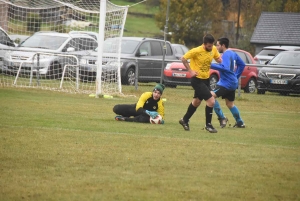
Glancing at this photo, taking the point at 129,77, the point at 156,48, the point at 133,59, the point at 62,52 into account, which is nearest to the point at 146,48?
the point at 156,48

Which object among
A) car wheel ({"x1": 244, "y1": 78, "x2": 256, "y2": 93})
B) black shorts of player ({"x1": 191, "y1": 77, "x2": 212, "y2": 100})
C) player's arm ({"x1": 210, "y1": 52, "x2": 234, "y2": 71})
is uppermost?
player's arm ({"x1": 210, "y1": 52, "x2": 234, "y2": 71})

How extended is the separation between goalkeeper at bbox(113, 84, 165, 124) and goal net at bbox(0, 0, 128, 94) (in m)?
6.66

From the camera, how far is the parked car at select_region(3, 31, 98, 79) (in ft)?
89.9

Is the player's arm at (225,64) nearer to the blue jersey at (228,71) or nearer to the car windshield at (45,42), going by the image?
the blue jersey at (228,71)

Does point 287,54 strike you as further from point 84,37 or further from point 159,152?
point 159,152

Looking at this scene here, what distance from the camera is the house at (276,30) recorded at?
57494 millimetres

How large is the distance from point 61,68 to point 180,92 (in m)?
4.41

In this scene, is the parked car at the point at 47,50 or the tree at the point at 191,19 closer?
the parked car at the point at 47,50

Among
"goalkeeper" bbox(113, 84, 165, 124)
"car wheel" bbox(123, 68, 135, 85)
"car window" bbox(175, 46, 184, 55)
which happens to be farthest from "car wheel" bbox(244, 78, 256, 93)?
"goalkeeper" bbox(113, 84, 165, 124)

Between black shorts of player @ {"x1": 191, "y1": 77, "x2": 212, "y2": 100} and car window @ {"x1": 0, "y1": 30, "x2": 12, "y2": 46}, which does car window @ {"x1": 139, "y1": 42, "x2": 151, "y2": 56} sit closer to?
car window @ {"x1": 0, "y1": 30, "x2": 12, "y2": 46}

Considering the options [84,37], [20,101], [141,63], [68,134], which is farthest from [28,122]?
[84,37]

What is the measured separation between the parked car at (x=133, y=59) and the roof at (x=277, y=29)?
2677cm

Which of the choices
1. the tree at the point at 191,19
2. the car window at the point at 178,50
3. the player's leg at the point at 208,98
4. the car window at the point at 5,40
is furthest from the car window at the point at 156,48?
the tree at the point at 191,19

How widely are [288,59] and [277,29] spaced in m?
29.7
